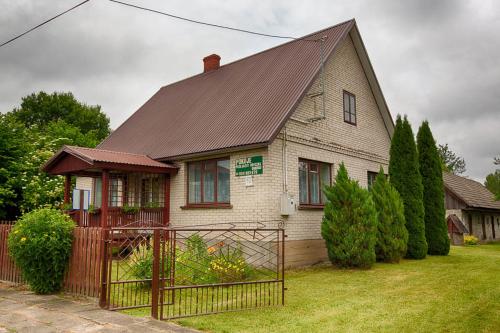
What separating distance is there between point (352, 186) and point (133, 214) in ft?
22.6

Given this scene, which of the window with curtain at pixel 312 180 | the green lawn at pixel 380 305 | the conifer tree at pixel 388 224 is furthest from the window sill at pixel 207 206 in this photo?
the conifer tree at pixel 388 224

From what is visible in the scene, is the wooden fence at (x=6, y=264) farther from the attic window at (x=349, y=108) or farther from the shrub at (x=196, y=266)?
the attic window at (x=349, y=108)

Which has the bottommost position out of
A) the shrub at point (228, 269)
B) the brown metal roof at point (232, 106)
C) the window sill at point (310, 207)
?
the shrub at point (228, 269)

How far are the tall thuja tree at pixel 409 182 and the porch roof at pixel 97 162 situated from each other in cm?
763

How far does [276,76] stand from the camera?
49.6 ft

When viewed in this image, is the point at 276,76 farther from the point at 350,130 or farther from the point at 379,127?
the point at 379,127

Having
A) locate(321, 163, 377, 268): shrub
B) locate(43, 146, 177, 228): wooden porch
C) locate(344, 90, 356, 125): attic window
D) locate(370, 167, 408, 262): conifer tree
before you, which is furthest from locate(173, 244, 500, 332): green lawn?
locate(344, 90, 356, 125): attic window

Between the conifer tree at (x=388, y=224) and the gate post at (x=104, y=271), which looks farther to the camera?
the conifer tree at (x=388, y=224)

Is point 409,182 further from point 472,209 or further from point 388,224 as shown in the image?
point 472,209

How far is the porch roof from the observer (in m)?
12.8

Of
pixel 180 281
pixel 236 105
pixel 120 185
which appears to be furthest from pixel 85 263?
pixel 120 185

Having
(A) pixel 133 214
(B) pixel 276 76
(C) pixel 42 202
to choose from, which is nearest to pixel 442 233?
(B) pixel 276 76

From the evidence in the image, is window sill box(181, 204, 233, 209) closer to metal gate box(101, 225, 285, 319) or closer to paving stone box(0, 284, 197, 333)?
metal gate box(101, 225, 285, 319)

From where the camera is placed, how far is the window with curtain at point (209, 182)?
13.3 m
